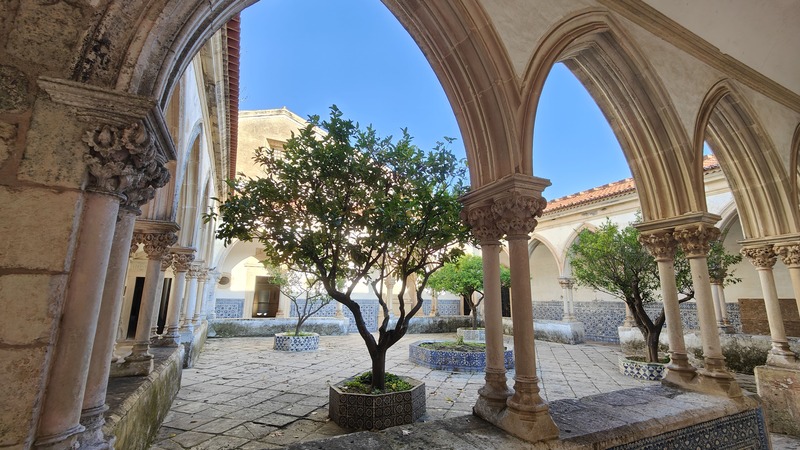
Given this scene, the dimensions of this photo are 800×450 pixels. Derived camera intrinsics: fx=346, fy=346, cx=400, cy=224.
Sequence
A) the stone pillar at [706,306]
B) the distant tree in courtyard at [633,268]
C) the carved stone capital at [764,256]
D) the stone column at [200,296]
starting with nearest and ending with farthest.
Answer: the stone pillar at [706,306], the carved stone capital at [764,256], the distant tree in courtyard at [633,268], the stone column at [200,296]

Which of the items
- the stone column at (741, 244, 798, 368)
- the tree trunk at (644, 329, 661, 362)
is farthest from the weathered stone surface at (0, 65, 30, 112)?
the tree trunk at (644, 329, 661, 362)

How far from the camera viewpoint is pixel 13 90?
1576mm

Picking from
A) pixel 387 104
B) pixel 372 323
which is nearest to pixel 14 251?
pixel 372 323

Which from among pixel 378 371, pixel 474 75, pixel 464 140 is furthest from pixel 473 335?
pixel 474 75

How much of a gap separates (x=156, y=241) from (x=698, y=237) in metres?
6.94

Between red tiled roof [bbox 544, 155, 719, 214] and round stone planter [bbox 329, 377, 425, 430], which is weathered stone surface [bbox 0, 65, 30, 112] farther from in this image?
red tiled roof [bbox 544, 155, 719, 214]

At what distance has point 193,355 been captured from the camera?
769 centimetres

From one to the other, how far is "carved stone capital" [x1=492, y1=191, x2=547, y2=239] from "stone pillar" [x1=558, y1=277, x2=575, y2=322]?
39.9 ft

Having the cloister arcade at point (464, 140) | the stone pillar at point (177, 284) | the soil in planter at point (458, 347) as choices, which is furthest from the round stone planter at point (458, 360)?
the stone pillar at point (177, 284)

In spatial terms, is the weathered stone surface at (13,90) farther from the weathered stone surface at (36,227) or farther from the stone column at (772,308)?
the stone column at (772,308)

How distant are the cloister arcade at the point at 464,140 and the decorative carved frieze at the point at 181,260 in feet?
0.08

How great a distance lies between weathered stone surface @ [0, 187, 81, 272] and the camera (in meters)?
1.46

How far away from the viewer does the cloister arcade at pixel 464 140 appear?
1.52 metres

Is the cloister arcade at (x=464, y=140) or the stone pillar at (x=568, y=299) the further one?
Result: the stone pillar at (x=568, y=299)
